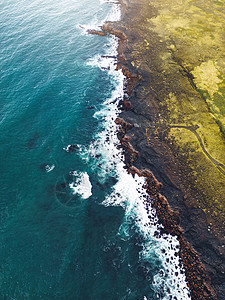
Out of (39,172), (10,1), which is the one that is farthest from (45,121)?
(10,1)

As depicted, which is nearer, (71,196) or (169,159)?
(71,196)

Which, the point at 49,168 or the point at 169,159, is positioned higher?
the point at 49,168

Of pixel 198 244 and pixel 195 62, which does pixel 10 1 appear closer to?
pixel 195 62

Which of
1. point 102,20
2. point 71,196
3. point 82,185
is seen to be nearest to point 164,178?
point 82,185

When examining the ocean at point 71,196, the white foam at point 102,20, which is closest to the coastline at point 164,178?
the ocean at point 71,196

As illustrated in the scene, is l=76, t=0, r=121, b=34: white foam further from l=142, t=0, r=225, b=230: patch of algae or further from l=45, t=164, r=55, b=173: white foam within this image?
l=45, t=164, r=55, b=173: white foam

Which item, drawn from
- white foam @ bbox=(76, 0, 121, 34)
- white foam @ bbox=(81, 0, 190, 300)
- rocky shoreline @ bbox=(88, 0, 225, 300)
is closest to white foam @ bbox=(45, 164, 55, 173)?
white foam @ bbox=(81, 0, 190, 300)

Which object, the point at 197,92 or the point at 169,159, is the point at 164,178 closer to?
the point at 169,159
